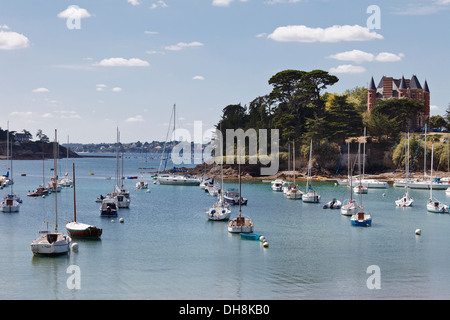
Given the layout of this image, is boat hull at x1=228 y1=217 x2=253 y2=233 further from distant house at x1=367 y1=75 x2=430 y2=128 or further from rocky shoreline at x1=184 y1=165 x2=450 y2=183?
distant house at x1=367 y1=75 x2=430 y2=128

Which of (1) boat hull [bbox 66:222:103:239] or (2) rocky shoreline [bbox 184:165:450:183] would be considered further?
(2) rocky shoreline [bbox 184:165:450:183]

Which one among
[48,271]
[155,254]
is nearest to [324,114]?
[155,254]

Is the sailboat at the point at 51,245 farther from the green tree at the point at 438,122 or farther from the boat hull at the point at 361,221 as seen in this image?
the green tree at the point at 438,122

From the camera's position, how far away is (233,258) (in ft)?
148

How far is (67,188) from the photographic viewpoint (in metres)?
112

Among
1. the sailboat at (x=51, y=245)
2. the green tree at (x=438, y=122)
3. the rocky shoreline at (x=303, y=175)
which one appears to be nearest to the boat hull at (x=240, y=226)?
the sailboat at (x=51, y=245)

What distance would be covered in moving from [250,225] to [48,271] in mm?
21884

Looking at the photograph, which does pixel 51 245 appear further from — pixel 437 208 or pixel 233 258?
pixel 437 208

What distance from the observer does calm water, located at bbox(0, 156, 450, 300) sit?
36.1 m

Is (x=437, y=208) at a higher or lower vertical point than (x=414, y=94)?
lower

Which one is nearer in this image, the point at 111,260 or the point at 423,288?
the point at 423,288

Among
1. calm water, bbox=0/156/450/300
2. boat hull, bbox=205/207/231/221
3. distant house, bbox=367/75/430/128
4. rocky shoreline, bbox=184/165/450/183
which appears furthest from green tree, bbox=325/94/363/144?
boat hull, bbox=205/207/231/221

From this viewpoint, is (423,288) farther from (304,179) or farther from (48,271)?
(304,179)

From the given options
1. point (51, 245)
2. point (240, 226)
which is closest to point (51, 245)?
point (51, 245)
